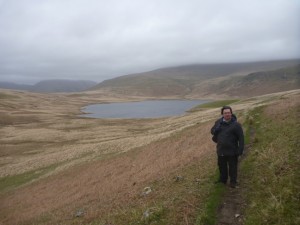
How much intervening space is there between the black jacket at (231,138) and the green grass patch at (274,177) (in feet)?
5.31

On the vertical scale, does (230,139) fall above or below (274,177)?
above

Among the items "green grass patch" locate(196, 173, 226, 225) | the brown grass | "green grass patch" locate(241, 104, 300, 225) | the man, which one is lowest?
the brown grass

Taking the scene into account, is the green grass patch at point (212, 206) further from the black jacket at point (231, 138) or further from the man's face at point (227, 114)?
the man's face at point (227, 114)

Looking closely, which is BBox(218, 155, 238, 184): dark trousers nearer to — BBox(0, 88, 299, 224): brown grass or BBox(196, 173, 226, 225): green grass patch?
BBox(196, 173, 226, 225): green grass patch

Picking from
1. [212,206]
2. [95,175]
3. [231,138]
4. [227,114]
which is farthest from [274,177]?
[95,175]

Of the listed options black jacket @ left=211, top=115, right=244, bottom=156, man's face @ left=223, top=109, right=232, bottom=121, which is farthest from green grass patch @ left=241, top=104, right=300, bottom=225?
man's face @ left=223, top=109, right=232, bottom=121

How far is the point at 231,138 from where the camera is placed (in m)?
13.7

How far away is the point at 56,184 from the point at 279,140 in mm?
23794

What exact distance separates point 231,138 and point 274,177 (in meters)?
2.29

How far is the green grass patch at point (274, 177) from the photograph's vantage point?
10.4 metres

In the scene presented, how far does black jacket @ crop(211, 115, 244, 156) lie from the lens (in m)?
13.6

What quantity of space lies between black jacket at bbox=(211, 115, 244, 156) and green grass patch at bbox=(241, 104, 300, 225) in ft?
5.31

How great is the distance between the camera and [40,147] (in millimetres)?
63188

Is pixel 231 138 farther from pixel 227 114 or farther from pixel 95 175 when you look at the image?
pixel 95 175
